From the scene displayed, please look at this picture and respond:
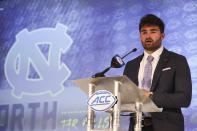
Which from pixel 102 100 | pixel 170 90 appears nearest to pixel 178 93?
pixel 170 90

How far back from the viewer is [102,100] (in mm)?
2139

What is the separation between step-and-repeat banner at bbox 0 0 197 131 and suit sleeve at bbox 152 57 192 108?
1.24 metres

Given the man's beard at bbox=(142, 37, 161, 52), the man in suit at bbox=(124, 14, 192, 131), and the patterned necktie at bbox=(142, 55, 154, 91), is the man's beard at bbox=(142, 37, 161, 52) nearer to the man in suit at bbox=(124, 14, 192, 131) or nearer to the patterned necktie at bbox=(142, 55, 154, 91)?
the man in suit at bbox=(124, 14, 192, 131)

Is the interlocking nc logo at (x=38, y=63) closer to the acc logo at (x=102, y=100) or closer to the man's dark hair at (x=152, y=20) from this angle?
the man's dark hair at (x=152, y=20)

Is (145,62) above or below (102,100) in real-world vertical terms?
above

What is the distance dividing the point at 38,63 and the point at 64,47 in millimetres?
453

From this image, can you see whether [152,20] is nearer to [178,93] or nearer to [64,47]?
[178,93]

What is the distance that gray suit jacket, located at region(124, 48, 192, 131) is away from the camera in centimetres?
242

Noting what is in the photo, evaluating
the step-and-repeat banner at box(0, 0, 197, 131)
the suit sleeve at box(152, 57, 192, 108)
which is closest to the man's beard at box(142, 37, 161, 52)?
the suit sleeve at box(152, 57, 192, 108)

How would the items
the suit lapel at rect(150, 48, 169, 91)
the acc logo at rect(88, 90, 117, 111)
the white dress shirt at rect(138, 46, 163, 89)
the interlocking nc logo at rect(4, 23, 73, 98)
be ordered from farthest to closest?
the interlocking nc logo at rect(4, 23, 73, 98) < the white dress shirt at rect(138, 46, 163, 89) < the suit lapel at rect(150, 48, 169, 91) < the acc logo at rect(88, 90, 117, 111)

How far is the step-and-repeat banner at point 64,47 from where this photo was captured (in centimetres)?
410

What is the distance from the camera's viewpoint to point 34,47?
4945 mm

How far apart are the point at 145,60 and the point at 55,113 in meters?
2.02

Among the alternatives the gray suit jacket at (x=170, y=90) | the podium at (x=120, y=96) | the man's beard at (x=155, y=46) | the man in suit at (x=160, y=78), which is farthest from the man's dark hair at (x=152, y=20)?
the podium at (x=120, y=96)
